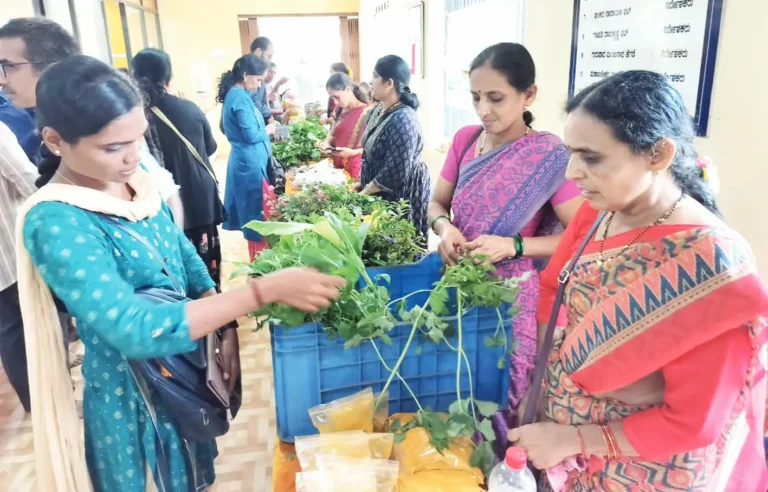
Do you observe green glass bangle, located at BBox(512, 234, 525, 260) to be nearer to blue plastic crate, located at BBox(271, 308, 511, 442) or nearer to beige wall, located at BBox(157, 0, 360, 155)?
blue plastic crate, located at BBox(271, 308, 511, 442)

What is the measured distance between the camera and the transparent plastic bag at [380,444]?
0.90 m

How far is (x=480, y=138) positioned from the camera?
1.59 m

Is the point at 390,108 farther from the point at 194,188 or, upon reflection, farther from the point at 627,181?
the point at 627,181

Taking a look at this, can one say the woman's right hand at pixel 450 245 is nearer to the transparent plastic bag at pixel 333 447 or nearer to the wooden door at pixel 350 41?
the transparent plastic bag at pixel 333 447

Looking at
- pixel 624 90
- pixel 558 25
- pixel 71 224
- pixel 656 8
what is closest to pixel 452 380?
pixel 624 90

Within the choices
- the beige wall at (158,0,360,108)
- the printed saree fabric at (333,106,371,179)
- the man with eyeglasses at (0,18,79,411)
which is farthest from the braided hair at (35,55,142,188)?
the beige wall at (158,0,360,108)

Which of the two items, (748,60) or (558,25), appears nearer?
(748,60)

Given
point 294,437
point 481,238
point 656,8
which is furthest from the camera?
point 656,8

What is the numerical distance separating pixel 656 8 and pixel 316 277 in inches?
78.0

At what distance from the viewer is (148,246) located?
3.58 ft

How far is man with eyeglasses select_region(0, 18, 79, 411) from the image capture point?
5.59 feet

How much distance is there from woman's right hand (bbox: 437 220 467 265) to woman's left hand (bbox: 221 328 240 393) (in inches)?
21.7

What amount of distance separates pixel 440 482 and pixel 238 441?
165cm

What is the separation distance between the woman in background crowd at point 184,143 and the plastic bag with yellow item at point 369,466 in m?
2.05
